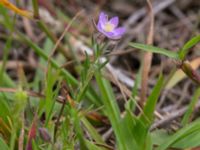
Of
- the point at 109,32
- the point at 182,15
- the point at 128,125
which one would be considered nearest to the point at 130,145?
the point at 128,125

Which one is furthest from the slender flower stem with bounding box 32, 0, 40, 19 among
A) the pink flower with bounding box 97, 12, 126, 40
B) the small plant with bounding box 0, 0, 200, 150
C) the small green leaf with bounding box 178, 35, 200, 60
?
the small green leaf with bounding box 178, 35, 200, 60

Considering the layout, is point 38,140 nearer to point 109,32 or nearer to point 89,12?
point 109,32

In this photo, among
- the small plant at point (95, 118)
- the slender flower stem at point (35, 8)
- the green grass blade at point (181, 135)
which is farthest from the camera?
the slender flower stem at point (35, 8)

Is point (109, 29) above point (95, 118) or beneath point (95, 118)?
above

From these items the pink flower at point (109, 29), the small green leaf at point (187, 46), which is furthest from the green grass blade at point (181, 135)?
the pink flower at point (109, 29)

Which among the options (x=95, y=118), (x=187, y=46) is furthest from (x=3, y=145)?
(x=187, y=46)

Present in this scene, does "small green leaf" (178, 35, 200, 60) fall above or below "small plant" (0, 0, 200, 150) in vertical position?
above

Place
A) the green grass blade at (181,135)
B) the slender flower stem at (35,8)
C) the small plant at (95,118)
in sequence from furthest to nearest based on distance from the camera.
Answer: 1. the slender flower stem at (35,8)
2. the green grass blade at (181,135)
3. the small plant at (95,118)

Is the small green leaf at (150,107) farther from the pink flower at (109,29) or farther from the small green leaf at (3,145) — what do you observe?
the small green leaf at (3,145)

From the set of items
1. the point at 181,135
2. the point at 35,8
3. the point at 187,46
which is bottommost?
the point at 181,135

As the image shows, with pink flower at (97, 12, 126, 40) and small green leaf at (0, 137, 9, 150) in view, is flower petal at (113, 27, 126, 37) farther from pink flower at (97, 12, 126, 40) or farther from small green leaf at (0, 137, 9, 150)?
small green leaf at (0, 137, 9, 150)

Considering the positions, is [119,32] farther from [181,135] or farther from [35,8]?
[35,8]

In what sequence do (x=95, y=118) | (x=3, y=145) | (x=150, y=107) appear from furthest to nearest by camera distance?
1. (x=95, y=118)
2. (x=150, y=107)
3. (x=3, y=145)
